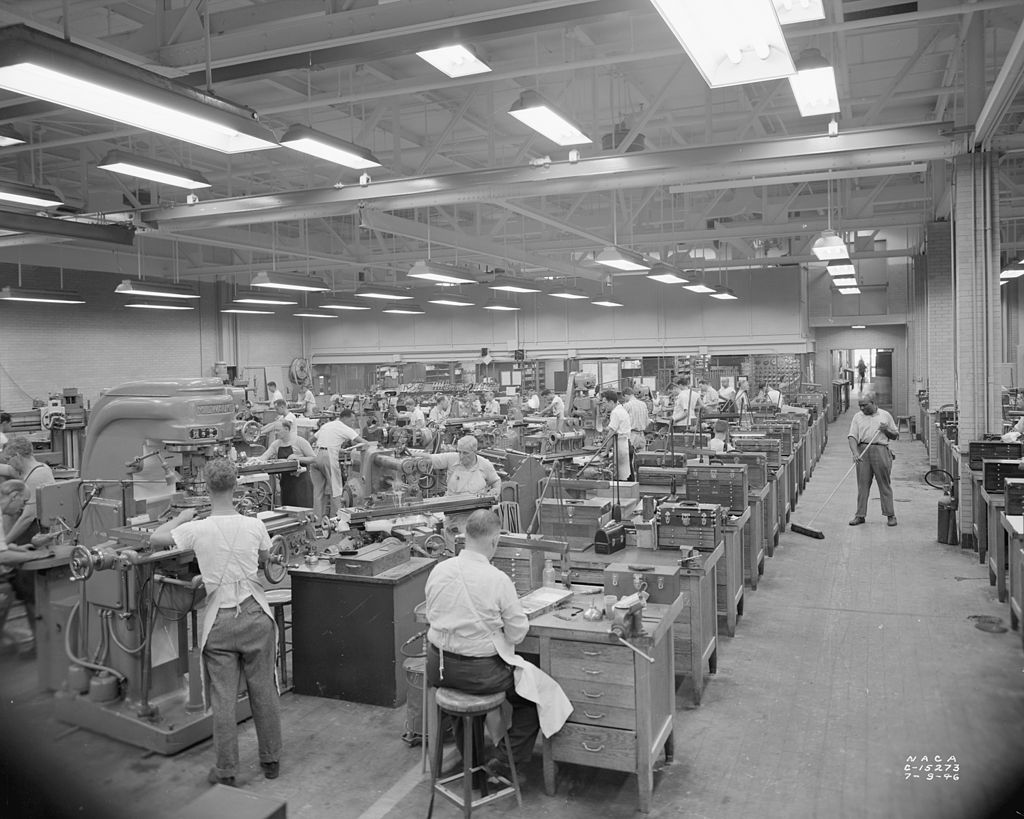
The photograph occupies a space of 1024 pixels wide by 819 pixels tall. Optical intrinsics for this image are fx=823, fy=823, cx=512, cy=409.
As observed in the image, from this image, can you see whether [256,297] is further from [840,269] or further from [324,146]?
[840,269]

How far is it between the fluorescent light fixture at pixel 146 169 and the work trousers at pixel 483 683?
3388 millimetres

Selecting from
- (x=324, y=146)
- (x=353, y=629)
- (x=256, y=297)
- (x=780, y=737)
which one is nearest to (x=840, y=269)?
(x=256, y=297)

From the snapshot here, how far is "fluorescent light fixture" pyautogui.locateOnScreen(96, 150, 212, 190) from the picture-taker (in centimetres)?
471

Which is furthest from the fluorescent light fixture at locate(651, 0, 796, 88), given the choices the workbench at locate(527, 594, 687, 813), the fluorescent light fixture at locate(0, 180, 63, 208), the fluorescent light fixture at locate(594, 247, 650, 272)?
the fluorescent light fixture at locate(594, 247, 650, 272)

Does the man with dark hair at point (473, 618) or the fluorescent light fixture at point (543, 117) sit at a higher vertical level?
the fluorescent light fixture at point (543, 117)

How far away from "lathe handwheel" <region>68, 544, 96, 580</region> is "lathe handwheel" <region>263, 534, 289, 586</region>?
688 millimetres

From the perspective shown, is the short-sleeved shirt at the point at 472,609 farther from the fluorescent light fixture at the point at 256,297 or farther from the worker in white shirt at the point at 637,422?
the fluorescent light fixture at the point at 256,297

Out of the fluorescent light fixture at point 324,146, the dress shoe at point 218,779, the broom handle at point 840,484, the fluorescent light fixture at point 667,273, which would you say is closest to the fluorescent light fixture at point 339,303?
the fluorescent light fixture at point 667,273

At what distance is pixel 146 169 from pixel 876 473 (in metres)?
7.09

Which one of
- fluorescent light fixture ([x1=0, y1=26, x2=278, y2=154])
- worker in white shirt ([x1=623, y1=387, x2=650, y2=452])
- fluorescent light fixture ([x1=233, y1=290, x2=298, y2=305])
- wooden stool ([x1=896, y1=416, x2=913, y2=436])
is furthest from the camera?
wooden stool ([x1=896, y1=416, x2=913, y2=436])

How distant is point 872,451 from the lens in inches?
324

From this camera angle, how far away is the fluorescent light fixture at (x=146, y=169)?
4715 millimetres

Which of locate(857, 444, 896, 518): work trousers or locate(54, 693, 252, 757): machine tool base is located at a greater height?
locate(857, 444, 896, 518): work trousers

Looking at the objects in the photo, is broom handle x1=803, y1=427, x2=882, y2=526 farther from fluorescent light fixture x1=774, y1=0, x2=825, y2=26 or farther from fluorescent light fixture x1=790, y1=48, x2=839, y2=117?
fluorescent light fixture x1=774, y1=0, x2=825, y2=26
